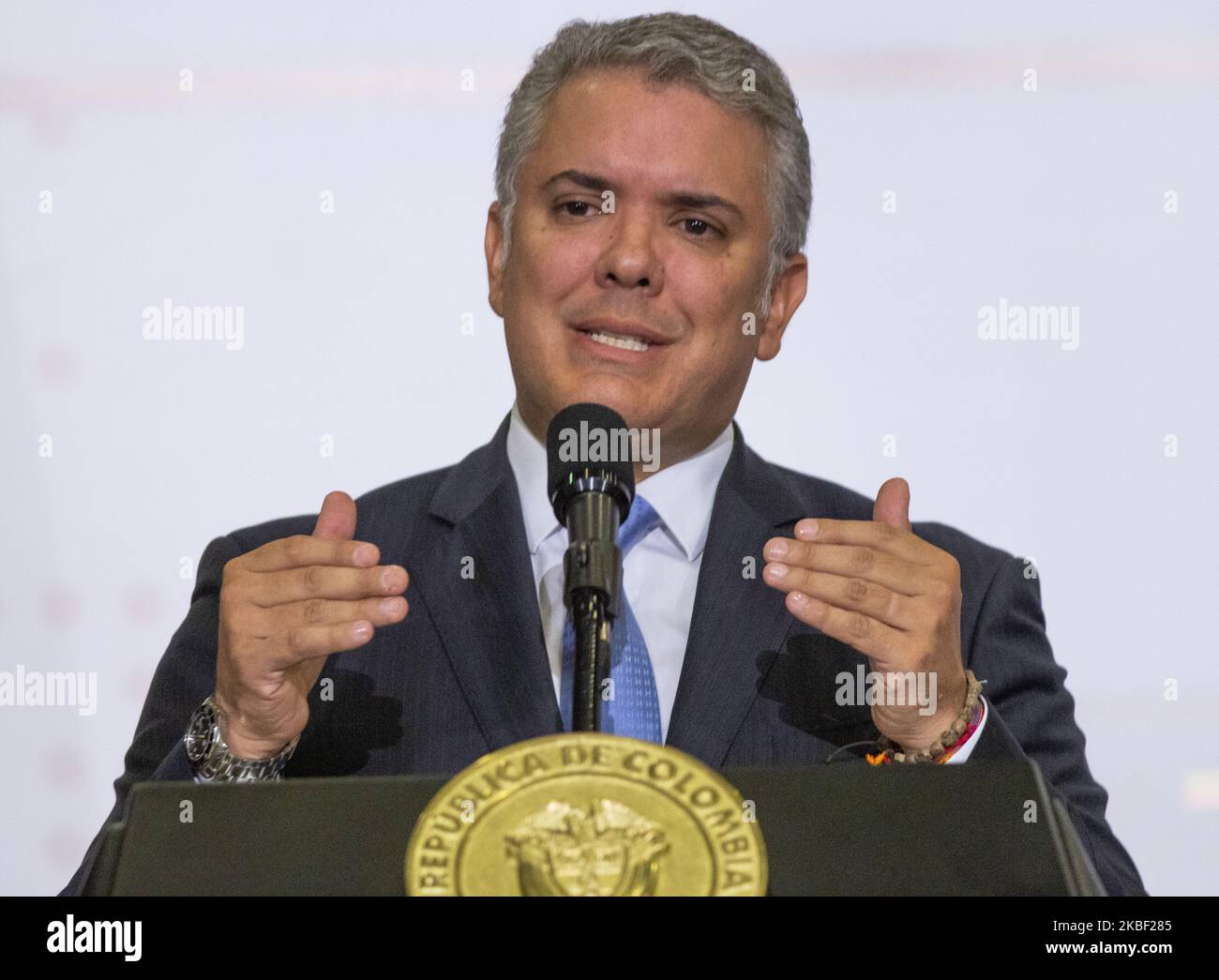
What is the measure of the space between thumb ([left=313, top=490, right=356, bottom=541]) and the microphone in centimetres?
22

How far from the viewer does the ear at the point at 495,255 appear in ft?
7.86

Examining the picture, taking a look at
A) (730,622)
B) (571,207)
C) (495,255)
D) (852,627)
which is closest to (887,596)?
(852,627)

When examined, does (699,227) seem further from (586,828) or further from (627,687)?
(586,828)

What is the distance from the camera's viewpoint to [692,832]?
105 centimetres

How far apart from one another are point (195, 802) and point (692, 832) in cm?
41

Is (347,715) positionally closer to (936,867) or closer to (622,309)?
(622,309)

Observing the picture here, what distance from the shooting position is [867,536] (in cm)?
150

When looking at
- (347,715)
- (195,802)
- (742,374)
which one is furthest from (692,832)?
(742,374)

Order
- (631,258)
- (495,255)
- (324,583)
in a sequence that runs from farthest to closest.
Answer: (495,255), (631,258), (324,583)

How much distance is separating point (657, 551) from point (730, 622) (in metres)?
0.22

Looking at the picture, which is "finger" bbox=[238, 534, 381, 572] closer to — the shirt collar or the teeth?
the shirt collar

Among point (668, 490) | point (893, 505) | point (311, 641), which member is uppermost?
point (668, 490)

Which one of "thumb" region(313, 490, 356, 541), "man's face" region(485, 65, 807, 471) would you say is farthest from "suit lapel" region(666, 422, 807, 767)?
"thumb" region(313, 490, 356, 541)

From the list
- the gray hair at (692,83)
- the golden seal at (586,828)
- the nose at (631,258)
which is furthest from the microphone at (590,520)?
the gray hair at (692,83)
